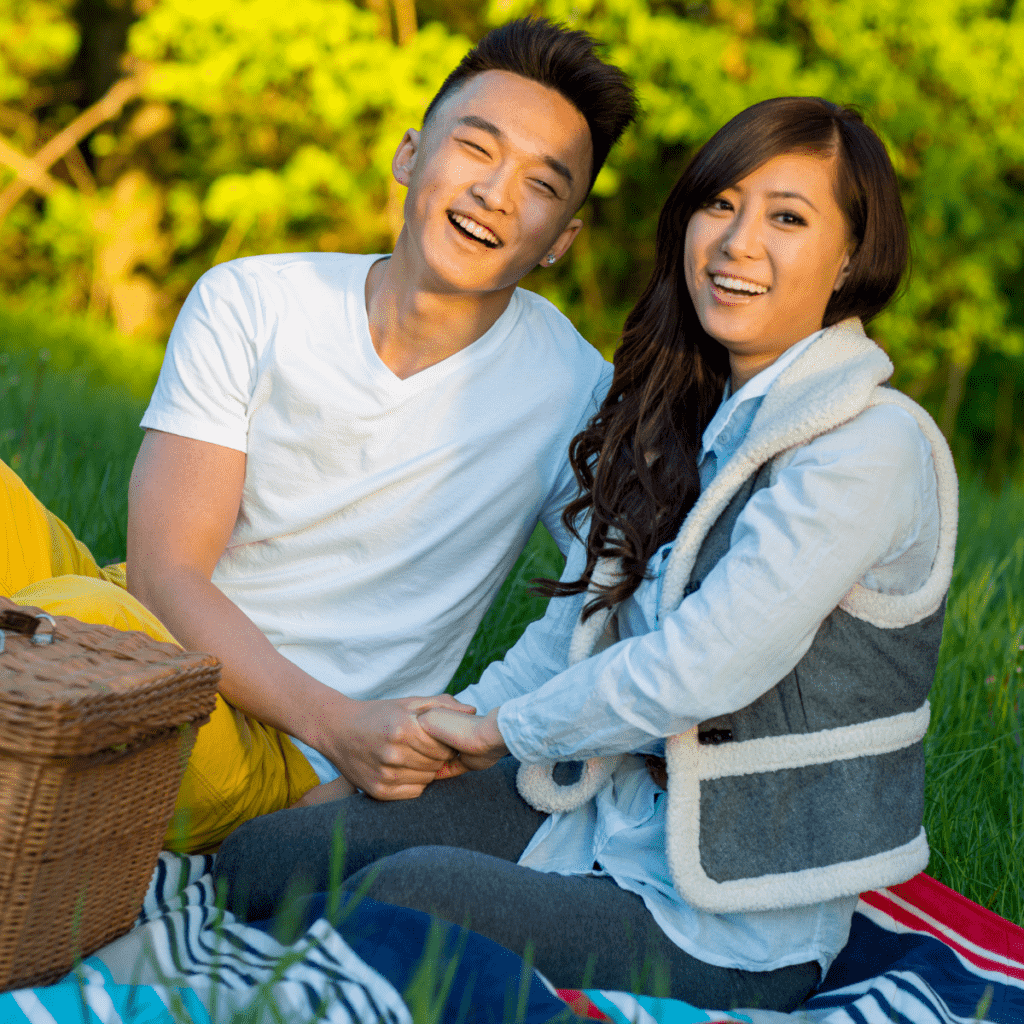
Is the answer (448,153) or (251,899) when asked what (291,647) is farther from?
(448,153)

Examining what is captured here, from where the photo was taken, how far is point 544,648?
7.00 ft

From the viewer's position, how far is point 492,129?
7.72 ft

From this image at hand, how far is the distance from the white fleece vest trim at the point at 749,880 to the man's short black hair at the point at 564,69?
4.70ft

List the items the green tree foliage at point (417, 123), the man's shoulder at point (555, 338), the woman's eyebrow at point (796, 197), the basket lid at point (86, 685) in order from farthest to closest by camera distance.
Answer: the green tree foliage at point (417, 123)
the man's shoulder at point (555, 338)
the woman's eyebrow at point (796, 197)
the basket lid at point (86, 685)

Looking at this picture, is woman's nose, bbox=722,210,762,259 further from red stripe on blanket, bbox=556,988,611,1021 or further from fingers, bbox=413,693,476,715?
red stripe on blanket, bbox=556,988,611,1021

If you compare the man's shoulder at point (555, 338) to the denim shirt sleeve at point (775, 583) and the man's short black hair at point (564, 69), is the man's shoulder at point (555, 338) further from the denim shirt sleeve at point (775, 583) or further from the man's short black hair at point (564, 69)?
the denim shirt sleeve at point (775, 583)

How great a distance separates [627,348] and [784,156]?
0.47 m

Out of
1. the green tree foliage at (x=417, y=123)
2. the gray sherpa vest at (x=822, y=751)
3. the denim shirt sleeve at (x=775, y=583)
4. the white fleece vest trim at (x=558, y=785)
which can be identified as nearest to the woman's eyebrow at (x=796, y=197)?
the gray sherpa vest at (x=822, y=751)

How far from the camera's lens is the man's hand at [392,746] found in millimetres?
1905

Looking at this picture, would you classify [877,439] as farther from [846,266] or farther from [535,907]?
[535,907]

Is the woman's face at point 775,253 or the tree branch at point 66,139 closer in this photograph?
the woman's face at point 775,253

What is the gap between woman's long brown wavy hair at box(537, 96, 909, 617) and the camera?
181 centimetres

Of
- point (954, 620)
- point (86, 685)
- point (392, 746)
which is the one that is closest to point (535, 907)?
point (392, 746)

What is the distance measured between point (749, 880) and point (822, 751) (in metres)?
0.21
